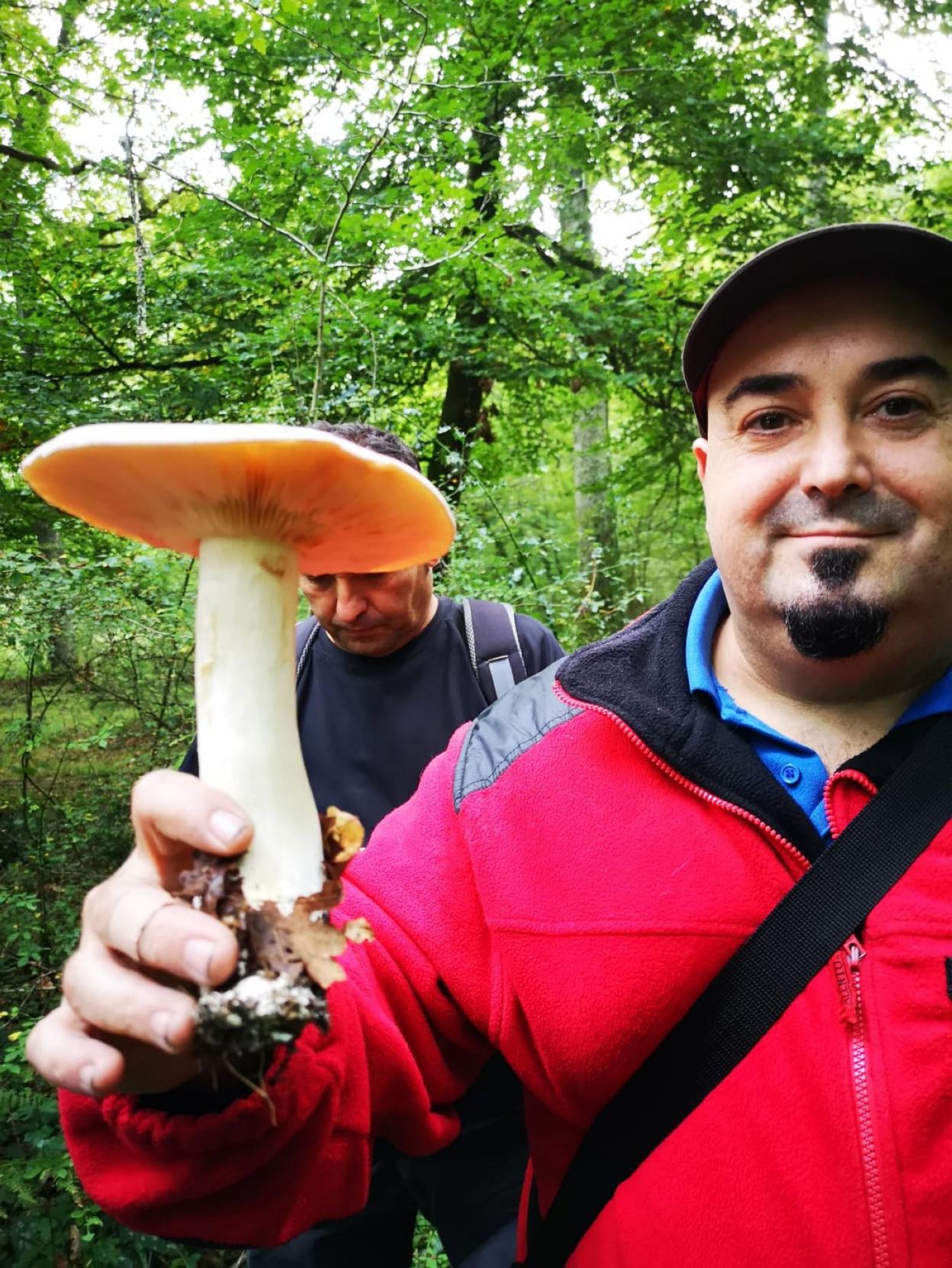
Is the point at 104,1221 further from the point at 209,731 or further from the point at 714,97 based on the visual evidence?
the point at 714,97

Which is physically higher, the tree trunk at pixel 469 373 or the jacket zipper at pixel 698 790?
the tree trunk at pixel 469 373

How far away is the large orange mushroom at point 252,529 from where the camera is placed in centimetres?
98

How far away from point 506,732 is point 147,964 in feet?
2.93

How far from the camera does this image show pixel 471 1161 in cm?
234

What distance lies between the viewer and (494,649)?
9.36 ft

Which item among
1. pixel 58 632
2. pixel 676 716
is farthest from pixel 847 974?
pixel 58 632

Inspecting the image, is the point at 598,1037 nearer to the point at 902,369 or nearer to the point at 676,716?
the point at 676,716

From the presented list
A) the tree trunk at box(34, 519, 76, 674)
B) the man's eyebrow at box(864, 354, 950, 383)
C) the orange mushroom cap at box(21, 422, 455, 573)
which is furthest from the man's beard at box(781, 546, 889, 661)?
the tree trunk at box(34, 519, 76, 674)

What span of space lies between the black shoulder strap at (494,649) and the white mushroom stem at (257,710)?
158 cm

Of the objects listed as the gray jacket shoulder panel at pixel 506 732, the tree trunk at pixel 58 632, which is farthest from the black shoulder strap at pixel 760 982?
the tree trunk at pixel 58 632

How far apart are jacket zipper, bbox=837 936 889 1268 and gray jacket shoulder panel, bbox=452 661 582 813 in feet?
2.27

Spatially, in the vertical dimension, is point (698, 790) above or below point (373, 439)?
below

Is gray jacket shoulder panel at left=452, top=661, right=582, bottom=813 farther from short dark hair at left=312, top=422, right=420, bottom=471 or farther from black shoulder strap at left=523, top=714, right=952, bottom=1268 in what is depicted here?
short dark hair at left=312, top=422, right=420, bottom=471

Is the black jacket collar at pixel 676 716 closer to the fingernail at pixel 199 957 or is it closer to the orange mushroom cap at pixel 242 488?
the orange mushroom cap at pixel 242 488
